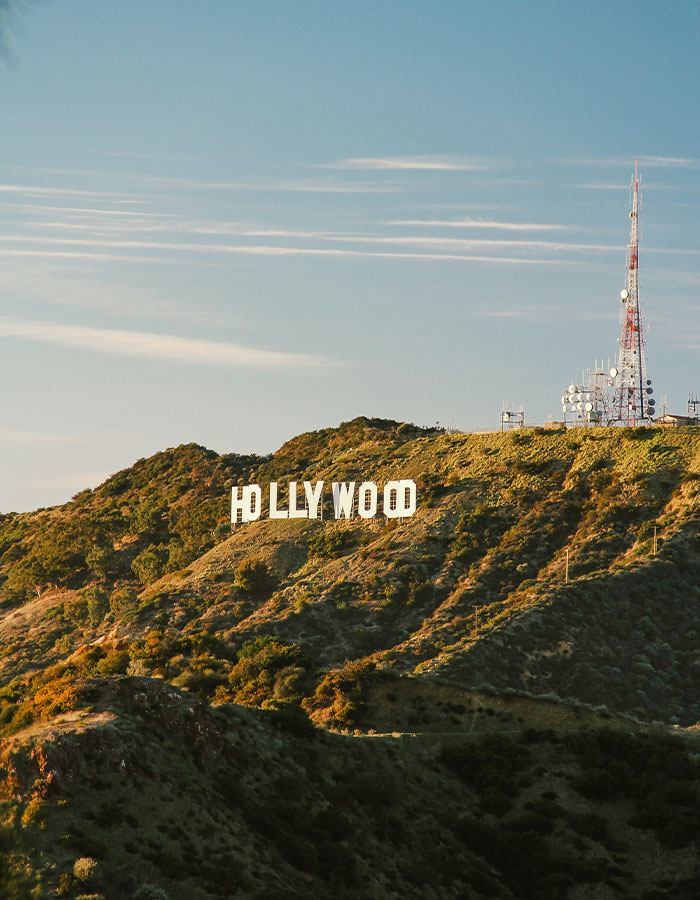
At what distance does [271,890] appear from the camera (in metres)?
42.6

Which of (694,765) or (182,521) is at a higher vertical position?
(182,521)

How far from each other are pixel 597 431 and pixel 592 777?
62182 mm

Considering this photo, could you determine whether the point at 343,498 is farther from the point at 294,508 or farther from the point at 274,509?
the point at 274,509

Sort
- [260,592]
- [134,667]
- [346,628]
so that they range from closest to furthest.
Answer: [134,667], [346,628], [260,592]

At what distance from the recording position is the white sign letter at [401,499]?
112 metres

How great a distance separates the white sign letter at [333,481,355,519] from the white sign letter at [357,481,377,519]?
0.97 meters

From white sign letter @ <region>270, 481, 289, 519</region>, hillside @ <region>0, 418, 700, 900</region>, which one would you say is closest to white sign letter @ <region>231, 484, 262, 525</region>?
hillside @ <region>0, 418, 700, 900</region>

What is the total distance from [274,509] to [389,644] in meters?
34.6

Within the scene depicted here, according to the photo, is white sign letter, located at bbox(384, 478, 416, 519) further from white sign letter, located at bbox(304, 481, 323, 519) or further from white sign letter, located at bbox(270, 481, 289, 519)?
white sign letter, located at bbox(270, 481, 289, 519)

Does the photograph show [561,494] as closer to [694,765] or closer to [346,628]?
[346,628]

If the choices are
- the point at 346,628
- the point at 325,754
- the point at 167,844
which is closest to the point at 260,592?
the point at 346,628

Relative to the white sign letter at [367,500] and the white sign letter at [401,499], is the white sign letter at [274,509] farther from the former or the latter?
the white sign letter at [401,499]

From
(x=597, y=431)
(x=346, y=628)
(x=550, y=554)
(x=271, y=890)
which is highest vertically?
(x=597, y=431)

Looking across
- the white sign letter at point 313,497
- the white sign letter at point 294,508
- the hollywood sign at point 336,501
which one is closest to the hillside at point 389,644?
the white sign letter at point 294,508
